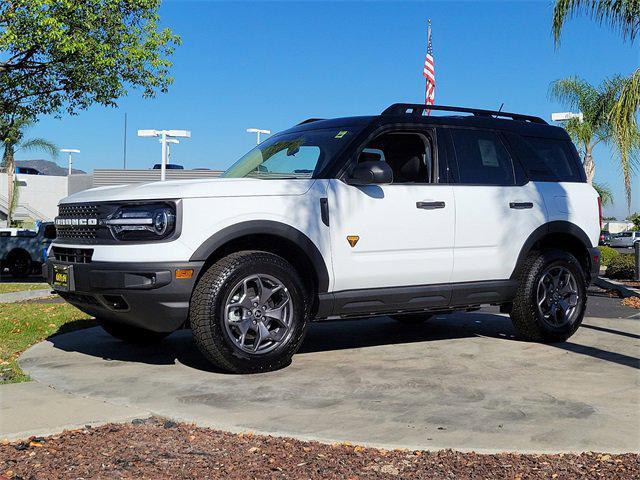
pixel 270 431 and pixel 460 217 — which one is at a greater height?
pixel 460 217

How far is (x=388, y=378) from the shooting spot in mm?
5566

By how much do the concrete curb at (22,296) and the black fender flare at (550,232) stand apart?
29.1 ft

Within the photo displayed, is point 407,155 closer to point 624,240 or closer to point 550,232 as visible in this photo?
point 550,232

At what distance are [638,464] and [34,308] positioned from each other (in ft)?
26.4

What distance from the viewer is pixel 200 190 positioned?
5.43 metres

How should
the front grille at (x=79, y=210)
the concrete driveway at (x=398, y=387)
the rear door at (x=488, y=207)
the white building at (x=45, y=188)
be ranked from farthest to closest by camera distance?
the white building at (x=45, y=188) → the rear door at (x=488, y=207) → the front grille at (x=79, y=210) → the concrete driveway at (x=398, y=387)

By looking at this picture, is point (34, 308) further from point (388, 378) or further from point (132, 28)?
point (132, 28)

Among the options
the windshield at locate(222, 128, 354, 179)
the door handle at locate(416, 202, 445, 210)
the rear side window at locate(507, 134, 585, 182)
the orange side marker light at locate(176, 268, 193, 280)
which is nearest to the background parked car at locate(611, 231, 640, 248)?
the rear side window at locate(507, 134, 585, 182)

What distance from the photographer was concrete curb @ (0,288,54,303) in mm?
12544

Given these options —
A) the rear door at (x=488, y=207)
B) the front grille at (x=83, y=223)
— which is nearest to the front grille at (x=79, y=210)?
the front grille at (x=83, y=223)

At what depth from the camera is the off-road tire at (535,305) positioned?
7020 millimetres

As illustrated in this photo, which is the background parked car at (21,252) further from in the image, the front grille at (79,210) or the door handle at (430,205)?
the door handle at (430,205)

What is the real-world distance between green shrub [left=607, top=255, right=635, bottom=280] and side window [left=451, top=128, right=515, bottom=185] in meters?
10.9

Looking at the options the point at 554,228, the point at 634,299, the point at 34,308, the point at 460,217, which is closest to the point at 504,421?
the point at 460,217
